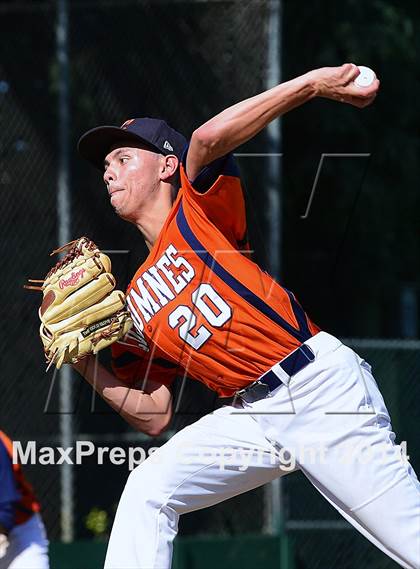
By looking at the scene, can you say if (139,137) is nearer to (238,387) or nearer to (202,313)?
(202,313)

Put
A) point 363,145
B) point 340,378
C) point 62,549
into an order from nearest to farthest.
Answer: point 340,378, point 62,549, point 363,145

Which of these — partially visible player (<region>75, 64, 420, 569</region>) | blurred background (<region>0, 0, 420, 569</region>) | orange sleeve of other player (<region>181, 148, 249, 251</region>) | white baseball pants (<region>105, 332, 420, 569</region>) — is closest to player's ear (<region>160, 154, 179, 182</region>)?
partially visible player (<region>75, 64, 420, 569</region>)

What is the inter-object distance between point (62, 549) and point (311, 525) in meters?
1.38

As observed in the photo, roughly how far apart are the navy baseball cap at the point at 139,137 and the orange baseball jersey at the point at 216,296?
297 millimetres

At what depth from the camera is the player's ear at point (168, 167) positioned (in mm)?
4168

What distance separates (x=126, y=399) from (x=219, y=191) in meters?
0.88

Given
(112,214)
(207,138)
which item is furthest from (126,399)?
(112,214)

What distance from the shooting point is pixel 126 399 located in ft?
13.5

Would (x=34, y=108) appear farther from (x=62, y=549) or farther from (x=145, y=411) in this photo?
(x=145, y=411)

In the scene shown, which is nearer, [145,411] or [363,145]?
[145,411]

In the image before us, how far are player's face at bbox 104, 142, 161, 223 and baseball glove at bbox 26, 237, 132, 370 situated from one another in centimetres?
23

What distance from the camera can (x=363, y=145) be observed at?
386 inches

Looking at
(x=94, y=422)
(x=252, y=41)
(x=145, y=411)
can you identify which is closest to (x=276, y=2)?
(x=252, y=41)

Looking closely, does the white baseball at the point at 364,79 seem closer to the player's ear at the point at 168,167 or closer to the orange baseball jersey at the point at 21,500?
the player's ear at the point at 168,167
